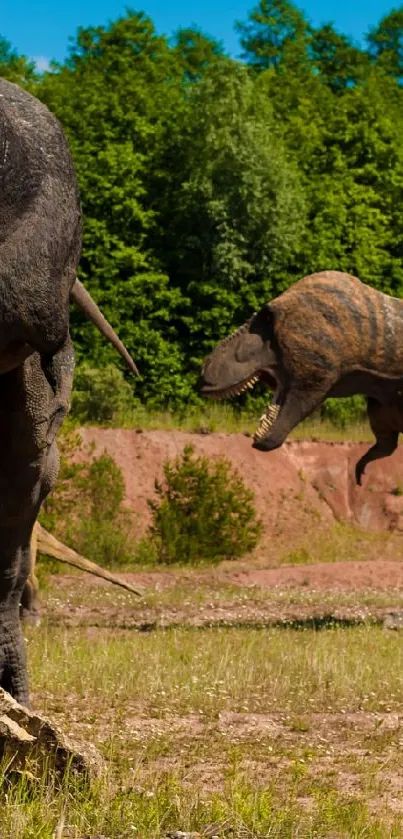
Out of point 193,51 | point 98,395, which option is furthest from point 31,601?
point 193,51

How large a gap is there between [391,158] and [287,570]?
19415mm

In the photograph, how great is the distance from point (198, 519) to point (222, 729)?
498 inches

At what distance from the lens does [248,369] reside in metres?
11.1

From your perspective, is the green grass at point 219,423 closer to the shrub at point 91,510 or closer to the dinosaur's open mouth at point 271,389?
the shrub at point 91,510

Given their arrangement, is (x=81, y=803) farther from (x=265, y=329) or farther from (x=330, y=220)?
(x=330, y=220)

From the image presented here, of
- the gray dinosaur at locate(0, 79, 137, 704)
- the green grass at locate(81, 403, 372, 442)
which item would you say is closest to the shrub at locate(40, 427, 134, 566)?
the green grass at locate(81, 403, 372, 442)

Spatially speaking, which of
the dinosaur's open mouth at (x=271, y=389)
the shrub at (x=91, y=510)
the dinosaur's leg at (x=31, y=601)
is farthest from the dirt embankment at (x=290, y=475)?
the dinosaur's open mouth at (x=271, y=389)

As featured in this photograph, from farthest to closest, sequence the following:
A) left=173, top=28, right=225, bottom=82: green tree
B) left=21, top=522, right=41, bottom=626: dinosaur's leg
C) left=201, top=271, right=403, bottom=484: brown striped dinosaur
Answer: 1. left=173, top=28, right=225, bottom=82: green tree
2. left=21, top=522, right=41, bottom=626: dinosaur's leg
3. left=201, top=271, right=403, bottom=484: brown striped dinosaur

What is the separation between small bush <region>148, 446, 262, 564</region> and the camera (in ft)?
64.1

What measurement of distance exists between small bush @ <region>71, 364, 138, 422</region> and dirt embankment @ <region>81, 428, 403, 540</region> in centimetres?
86

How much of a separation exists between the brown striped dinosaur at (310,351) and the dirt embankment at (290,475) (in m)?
11.8

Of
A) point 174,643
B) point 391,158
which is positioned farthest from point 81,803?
point 391,158

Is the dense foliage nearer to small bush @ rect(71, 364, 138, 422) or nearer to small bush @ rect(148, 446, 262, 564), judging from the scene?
small bush @ rect(71, 364, 138, 422)

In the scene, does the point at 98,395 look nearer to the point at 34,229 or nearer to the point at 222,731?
the point at 222,731
